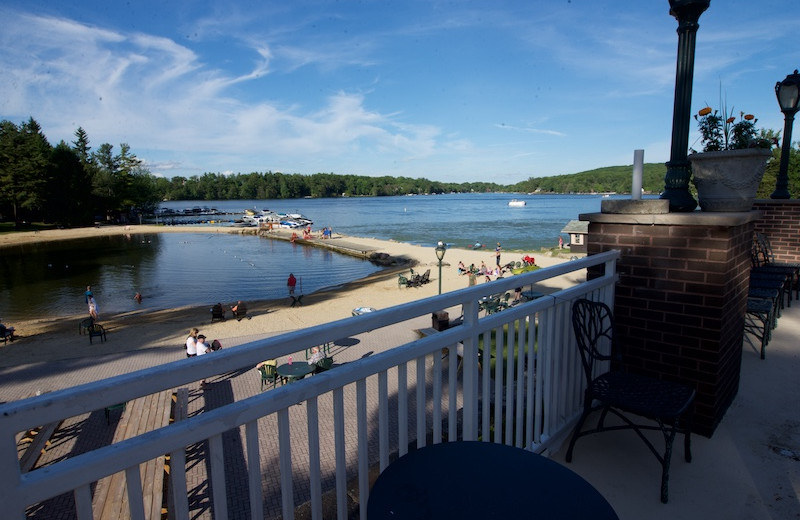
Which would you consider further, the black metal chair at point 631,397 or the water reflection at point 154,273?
the water reflection at point 154,273

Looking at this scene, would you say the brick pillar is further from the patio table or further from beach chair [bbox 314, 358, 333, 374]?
the patio table

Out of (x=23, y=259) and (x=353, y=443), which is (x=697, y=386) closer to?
(x=353, y=443)

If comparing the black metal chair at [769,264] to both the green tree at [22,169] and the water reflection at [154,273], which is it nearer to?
the water reflection at [154,273]

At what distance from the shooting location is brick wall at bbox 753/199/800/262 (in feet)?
22.0

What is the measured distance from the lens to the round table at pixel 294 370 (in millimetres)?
9260

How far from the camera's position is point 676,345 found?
296 centimetres

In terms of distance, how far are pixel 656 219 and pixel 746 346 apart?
2675 mm

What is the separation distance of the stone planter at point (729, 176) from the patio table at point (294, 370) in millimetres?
7710

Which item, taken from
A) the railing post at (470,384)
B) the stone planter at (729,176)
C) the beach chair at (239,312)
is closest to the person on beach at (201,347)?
the beach chair at (239,312)

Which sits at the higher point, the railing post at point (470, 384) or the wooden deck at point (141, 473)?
the railing post at point (470, 384)

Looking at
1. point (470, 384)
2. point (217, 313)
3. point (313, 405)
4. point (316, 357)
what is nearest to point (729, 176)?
point (470, 384)

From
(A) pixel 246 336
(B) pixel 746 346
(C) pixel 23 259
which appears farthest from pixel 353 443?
(C) pixel 23 259

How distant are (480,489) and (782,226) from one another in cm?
791

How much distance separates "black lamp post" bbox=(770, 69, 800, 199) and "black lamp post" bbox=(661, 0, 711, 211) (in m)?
5.14
